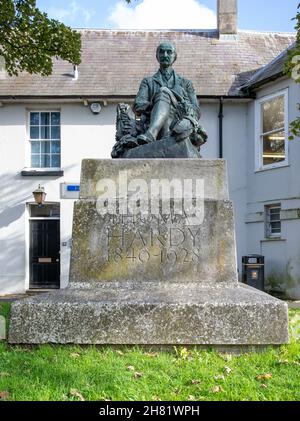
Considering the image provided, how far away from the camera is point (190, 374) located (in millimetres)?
4168

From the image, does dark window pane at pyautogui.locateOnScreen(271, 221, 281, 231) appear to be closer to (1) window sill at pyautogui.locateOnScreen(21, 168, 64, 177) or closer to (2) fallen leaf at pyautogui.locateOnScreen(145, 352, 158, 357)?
(1) window sill at pyautogui.locateOnScreen(21, 168, 64, 177)

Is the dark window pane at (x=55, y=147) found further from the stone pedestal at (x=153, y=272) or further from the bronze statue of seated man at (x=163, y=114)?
the stone pedestal at (x=153, y=272)

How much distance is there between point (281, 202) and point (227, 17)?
7740mm

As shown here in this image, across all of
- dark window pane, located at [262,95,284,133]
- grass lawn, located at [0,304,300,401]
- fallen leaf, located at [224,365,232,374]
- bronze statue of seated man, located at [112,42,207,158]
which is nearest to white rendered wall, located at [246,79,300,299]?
dark window pane, located at [262,95,284,133]

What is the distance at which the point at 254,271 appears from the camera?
15055 mm

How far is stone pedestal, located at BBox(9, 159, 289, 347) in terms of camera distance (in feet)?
15.8

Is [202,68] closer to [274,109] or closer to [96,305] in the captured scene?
[274,109]

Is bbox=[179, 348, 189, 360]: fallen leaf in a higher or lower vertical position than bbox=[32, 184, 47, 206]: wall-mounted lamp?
lower

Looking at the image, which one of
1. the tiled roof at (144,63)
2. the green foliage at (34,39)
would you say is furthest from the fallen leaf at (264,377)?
the tiled roof at (144,63)

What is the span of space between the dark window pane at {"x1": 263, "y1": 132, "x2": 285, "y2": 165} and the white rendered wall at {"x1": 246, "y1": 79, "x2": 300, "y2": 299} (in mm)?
388

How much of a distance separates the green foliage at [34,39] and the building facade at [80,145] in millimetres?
3693

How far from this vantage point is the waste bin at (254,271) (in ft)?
49.2
